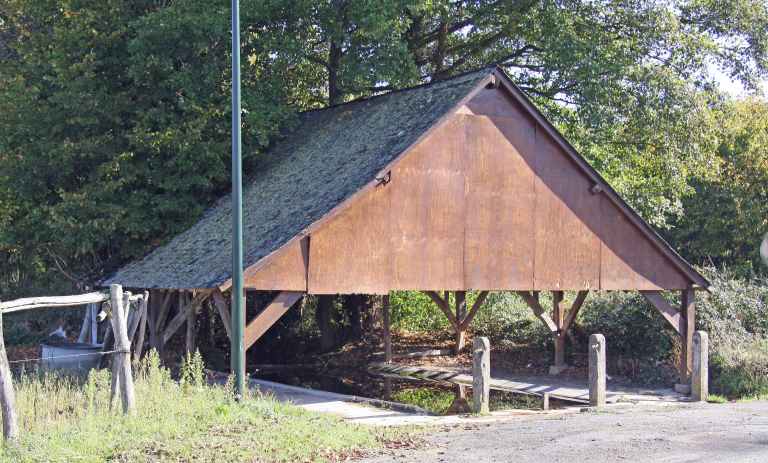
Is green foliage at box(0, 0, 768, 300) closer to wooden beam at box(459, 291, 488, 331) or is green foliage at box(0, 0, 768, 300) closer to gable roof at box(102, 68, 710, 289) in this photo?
gable roof at box(102, 68, 710, 289)

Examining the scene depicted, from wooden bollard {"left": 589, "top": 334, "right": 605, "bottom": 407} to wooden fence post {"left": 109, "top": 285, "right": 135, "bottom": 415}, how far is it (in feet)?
27.5

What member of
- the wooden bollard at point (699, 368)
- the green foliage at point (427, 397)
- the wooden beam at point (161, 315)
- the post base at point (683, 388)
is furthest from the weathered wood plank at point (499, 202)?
the wooden beam at point (161, 315)

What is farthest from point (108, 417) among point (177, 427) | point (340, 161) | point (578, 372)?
point (578, 372)

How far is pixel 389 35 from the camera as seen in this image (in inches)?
1032

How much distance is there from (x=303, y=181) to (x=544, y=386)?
723cm

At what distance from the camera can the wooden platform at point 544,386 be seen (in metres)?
19.9

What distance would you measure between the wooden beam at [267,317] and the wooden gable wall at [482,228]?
21cm

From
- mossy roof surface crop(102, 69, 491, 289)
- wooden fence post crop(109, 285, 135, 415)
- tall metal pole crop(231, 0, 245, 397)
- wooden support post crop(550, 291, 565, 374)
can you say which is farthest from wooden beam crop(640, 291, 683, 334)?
wooden fence post crop(109, 285, 135, 415)

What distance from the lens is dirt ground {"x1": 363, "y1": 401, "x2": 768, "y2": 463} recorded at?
40.3ft

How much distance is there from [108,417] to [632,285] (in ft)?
39.0

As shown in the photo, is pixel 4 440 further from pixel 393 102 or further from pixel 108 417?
pixel 393 102

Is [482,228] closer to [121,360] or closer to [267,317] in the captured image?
[267,317]

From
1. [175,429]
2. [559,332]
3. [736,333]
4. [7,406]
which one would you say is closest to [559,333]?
[559,332]

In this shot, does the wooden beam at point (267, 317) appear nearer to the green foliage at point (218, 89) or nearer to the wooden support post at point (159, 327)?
the wooden support post at point (159, 327)
